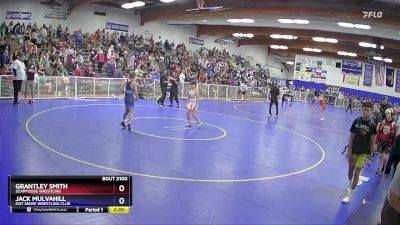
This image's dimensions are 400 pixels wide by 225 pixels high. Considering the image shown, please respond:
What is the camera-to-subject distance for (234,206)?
272 inches

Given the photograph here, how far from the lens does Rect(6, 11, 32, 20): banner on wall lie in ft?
84.7

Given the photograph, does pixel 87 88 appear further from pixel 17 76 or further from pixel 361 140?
pixel 361 140

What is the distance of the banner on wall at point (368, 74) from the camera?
1797 inches

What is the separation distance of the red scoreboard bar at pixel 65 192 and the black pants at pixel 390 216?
306cm

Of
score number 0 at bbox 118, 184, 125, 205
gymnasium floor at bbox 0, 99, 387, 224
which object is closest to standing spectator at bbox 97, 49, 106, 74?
gymnasium floor at bbox 0, 99, 387, 224

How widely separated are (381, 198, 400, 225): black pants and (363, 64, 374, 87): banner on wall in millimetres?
47344

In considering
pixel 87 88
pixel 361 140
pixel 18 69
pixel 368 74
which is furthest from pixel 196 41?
pixel 361 140

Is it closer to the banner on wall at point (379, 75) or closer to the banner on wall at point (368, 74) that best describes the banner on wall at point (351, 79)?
the banner on wall at point (368, 74)

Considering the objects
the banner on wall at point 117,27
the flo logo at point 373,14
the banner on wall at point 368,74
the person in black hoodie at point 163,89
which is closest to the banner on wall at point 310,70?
the banner on wall at point 368,74

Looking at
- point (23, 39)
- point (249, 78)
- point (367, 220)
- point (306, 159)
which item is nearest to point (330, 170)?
point (306, 159)

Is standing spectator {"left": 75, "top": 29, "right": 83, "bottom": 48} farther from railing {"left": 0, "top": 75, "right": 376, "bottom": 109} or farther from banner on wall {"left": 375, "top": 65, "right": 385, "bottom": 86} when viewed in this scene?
banner on wall {"left": 375, "top": 65, "right": 385, "bottom": 86}

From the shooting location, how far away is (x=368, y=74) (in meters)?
45.8

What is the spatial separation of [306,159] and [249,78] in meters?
28.7

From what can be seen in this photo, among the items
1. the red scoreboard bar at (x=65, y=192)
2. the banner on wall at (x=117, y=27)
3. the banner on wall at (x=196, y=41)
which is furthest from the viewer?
the banner on wall at (x=196, y=41)
